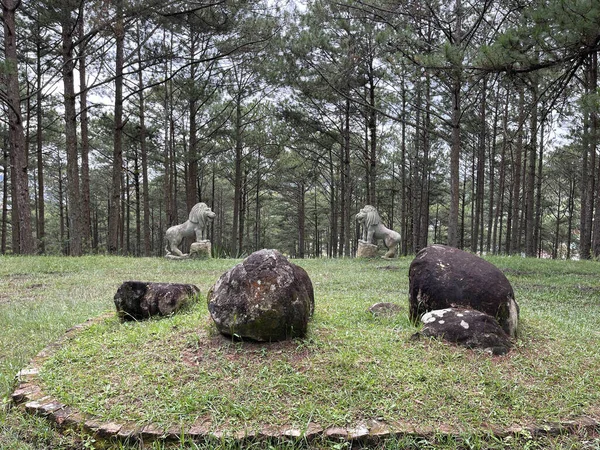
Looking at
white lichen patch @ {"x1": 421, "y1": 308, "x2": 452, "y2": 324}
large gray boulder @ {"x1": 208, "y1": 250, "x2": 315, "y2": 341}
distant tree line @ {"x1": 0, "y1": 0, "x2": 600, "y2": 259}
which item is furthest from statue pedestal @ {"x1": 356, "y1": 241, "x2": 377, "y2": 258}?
large gray boulder @ {"x1": 208, "y1": 250, "x2": 315, "y2": 341}

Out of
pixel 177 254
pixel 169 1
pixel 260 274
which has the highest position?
pixel 169 1

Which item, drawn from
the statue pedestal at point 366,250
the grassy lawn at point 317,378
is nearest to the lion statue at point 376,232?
the statue pedestal at point 366,250

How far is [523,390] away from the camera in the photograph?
7.19 feet

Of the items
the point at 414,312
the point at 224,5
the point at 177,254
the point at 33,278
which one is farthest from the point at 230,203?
the point at 414,312

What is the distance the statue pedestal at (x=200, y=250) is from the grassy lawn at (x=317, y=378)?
7.09 metres

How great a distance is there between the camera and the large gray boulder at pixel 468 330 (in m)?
2.73

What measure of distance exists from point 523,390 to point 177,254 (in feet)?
33.1

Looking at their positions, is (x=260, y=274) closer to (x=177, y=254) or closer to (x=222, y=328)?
(x=222, y=328)

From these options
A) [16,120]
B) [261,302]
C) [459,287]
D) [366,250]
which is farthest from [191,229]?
[459,287]

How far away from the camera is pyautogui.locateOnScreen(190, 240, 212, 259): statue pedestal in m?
11.0

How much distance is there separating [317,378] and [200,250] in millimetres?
9287

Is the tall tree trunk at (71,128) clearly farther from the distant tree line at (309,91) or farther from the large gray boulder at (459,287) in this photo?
the large gray boulder at (459,287)

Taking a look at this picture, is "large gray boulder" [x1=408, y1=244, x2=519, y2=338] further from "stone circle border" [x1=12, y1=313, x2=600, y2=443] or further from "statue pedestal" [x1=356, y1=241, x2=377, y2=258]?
"statue pedestal" [x1=356, y1=241, x2=377, y2=258]

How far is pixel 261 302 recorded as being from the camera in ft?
8.94
